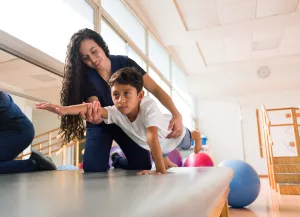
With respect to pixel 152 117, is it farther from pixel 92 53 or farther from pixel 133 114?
pixel 92 53

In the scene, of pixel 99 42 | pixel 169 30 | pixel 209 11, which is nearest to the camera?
pixel 99 42

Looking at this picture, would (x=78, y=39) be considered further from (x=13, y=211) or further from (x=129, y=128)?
(x=13, y=211)

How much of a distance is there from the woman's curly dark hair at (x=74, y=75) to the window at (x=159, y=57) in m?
2.84

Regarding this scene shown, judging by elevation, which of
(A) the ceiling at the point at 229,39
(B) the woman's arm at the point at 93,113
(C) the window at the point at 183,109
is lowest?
(B) the woman's arm at the point at 93,113

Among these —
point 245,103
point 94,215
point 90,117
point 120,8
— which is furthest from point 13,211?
point 245,103

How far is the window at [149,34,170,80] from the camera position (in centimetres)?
450

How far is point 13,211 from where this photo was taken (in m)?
0.48

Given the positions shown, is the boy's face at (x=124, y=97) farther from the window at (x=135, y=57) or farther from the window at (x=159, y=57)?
the window at (x=159, y=57)

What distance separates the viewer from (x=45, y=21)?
2.01 meters

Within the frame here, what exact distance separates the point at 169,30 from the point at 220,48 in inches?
59.9

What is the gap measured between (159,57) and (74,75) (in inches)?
136

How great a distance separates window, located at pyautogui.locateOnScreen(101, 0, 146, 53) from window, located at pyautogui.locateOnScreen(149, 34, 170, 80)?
0.35 m

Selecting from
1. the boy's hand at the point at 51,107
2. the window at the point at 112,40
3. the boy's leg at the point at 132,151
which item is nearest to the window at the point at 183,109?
the window at the point at 112,40

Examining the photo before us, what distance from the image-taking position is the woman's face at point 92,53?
150 centimetres
